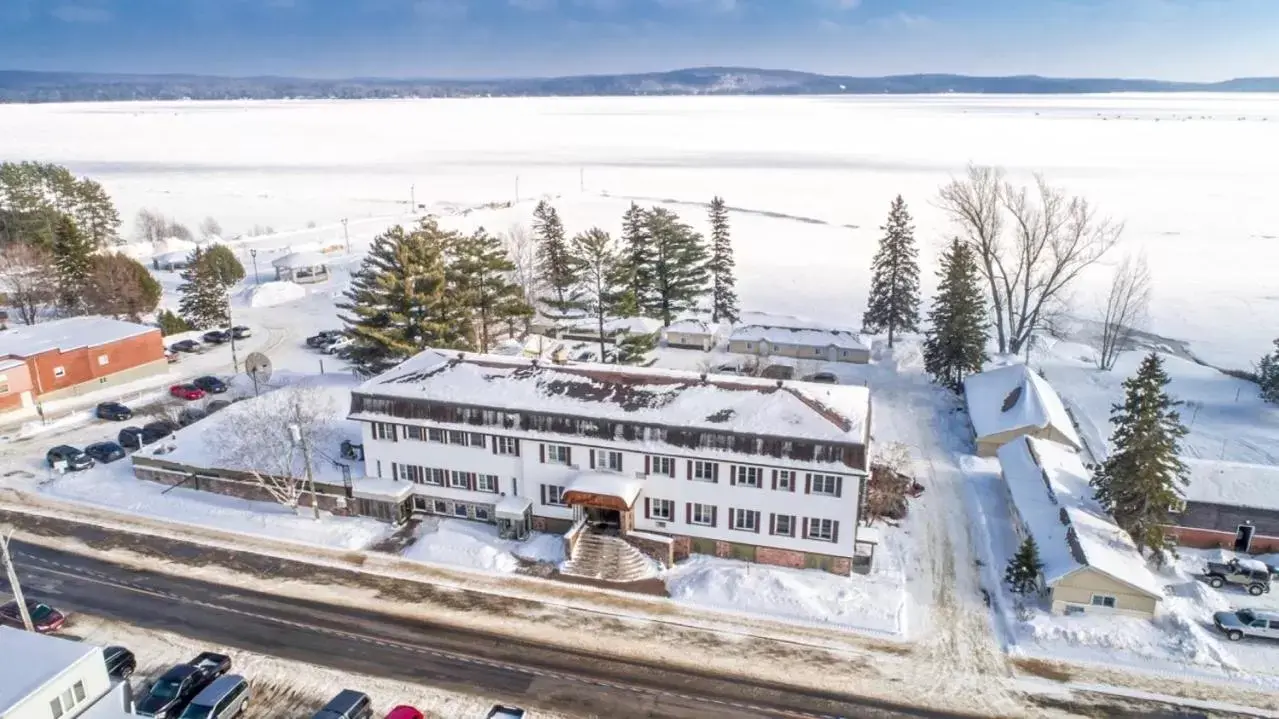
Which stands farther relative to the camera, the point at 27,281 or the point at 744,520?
the point at 27,281

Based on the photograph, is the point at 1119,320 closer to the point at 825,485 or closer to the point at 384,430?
the point at 825,485

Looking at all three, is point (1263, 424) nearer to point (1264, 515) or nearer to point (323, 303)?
point (1264, 515)

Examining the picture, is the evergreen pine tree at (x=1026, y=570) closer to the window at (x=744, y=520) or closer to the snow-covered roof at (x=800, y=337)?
the window at (x=744, y=520)

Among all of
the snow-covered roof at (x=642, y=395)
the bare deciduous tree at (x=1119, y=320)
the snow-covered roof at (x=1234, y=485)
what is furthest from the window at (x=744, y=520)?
the bare deciduous tree at (x=1119, y=320)

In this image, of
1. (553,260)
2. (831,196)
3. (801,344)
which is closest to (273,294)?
(553,260)

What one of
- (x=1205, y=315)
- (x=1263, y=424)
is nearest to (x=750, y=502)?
(x=1263, y=424)

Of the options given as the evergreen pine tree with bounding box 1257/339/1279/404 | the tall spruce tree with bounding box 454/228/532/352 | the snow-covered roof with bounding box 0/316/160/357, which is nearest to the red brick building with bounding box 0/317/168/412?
the snow-covered roof with bounding box 0/316/160/357
